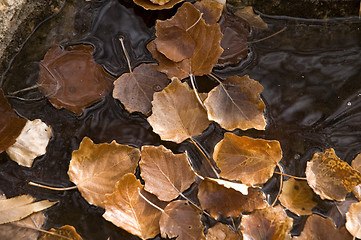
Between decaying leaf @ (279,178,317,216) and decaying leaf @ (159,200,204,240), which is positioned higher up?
decaying leaf @ (159,200,204,240)

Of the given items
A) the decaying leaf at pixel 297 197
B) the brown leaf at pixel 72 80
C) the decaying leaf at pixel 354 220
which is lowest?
the decaying leaf at pixel 354 220

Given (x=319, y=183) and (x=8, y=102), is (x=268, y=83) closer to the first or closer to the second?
(x=319, y=183)

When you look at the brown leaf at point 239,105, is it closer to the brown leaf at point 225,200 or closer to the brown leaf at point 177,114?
the brown leaf at point 177,114

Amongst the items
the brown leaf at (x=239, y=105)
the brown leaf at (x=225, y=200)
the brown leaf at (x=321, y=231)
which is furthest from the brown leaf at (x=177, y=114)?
the brown leaf at (x=321, y=231)

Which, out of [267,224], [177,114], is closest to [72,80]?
[177,114]

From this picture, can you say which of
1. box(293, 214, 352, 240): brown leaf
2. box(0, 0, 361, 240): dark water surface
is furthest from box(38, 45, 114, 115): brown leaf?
box(293, 214, 352, 240): brown leaf

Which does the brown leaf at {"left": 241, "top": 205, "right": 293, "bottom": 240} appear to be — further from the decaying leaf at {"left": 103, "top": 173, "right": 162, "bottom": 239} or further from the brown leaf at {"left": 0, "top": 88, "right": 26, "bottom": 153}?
the brown leaf at {"left": 0, "top": 88, "right": 26, "bottom": 153}
